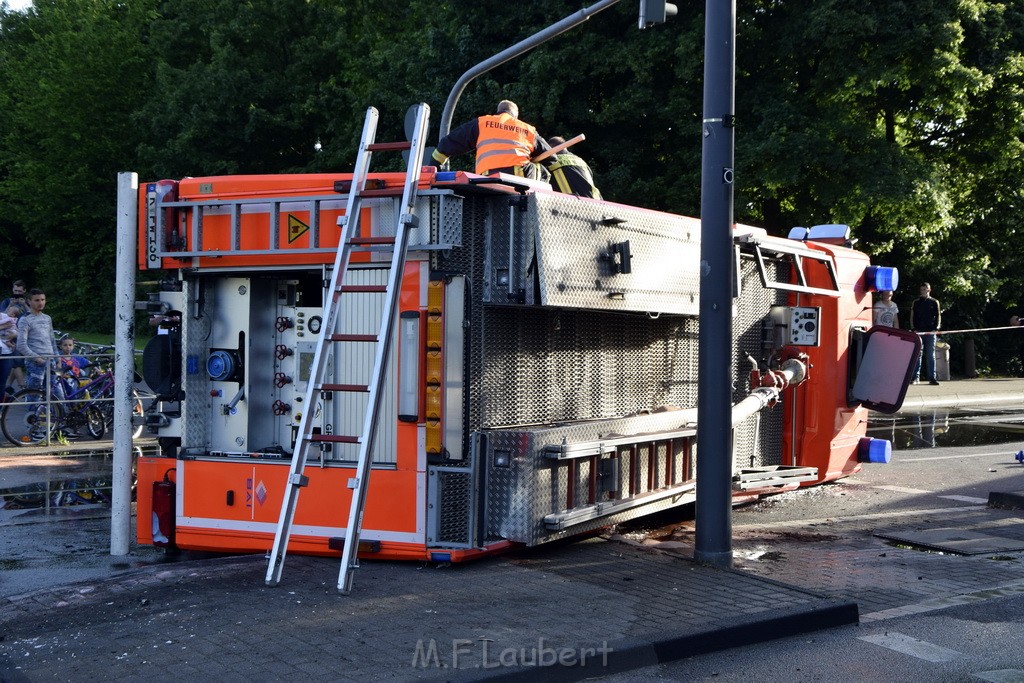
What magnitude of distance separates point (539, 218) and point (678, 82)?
16406 mm

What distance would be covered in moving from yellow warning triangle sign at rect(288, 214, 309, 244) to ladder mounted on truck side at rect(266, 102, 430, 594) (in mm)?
445

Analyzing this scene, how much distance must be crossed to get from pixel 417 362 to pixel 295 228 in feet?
3.88

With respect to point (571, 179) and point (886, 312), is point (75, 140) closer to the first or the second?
point (886, 312)

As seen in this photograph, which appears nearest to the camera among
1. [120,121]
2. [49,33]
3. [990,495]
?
[990,495]

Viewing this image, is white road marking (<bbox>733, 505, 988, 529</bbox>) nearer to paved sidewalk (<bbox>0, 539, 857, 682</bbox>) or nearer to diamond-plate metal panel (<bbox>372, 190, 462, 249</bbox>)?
paved sidewalk (<bbox>0, 539, 857, 682</bbox>)

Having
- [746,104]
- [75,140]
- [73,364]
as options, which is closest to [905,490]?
[73,364]

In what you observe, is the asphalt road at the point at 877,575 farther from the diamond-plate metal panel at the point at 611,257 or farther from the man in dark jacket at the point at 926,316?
the man in dark jacket at the point at 926,316

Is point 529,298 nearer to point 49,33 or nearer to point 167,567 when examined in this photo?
point 167,567

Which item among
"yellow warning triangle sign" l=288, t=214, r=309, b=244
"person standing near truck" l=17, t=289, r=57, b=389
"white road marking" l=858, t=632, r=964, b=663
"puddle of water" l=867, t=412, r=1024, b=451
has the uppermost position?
"yellow warning triangle sign" l=288, t=214, r=309, b=244

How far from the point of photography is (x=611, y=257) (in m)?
7.58

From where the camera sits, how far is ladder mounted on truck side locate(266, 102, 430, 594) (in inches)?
248

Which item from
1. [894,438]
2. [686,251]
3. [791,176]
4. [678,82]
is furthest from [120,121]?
[686,251]

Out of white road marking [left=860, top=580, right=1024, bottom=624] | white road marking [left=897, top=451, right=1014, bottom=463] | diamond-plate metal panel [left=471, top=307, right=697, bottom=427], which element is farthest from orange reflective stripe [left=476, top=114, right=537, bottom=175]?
white road marking [left=897, top=451, right=1014, bottom=463]

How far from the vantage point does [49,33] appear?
43.8 meters
